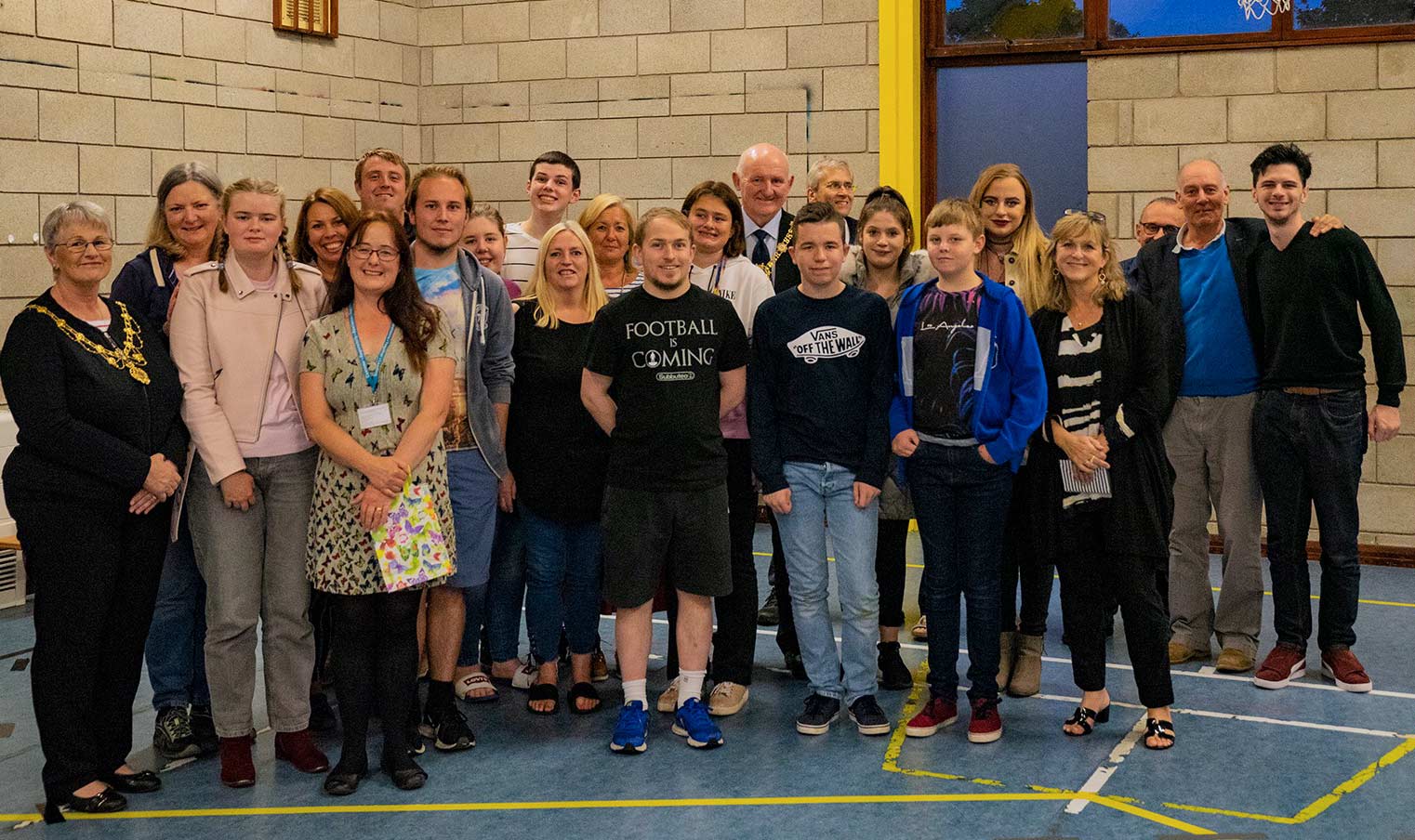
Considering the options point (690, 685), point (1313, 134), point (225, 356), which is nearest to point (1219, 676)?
point (690, 685)

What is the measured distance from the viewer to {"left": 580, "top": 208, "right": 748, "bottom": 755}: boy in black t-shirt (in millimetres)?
3836

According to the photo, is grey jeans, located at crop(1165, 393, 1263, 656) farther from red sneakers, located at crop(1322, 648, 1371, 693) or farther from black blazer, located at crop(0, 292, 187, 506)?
black blazer, located at crop(0, 292, 187, 506)

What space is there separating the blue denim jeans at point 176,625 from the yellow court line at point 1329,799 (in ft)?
8.93

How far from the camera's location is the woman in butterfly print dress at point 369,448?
3.50 m

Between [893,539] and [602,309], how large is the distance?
124 cm

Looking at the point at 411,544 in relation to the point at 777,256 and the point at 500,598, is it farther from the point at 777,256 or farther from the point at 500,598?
the point at 777,256

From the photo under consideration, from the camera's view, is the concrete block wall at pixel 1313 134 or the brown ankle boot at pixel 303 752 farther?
the concrete block wall at pixel 1313 134

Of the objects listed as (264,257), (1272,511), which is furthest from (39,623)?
(1272,511)

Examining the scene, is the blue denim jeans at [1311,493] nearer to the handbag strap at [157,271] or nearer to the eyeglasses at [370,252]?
the eyeglasses at [370,252]

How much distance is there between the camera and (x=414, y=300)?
12.0ft

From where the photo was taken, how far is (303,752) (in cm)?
374

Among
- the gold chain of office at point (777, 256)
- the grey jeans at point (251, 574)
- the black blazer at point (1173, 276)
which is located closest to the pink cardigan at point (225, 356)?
the grey jeans at point (251, 574)

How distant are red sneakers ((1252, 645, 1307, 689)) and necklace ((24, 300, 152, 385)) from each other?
3.47m

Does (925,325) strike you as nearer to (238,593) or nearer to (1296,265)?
(1296,265)
